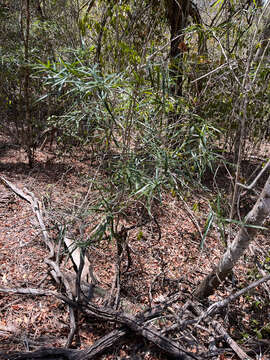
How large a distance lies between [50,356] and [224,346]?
115 cm

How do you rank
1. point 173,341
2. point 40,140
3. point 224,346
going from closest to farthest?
point 173,341 < point 224,346 < point 40,140

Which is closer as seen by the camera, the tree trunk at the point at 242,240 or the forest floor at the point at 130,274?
the tree trunk at the point at 242,240

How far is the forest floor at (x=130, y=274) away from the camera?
181 cm

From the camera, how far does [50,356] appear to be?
1.58 metres

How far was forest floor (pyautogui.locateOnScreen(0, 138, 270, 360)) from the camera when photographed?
1808mm

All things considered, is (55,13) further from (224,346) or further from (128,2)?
(224,346)

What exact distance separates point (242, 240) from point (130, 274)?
1170 mm

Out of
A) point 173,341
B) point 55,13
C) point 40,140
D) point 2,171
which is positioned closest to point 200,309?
point 173,341

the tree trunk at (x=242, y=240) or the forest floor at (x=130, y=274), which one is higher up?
the tree trunk at (x=242, y=240)

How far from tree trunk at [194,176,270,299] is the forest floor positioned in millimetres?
140

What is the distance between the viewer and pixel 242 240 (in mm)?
1646

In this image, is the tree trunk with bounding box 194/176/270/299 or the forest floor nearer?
the tree trunk with bounding box 194/176/270/299

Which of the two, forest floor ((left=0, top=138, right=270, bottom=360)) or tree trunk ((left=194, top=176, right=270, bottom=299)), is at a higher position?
tree trunk ((left=194, top=176, right=270, bottom=299))

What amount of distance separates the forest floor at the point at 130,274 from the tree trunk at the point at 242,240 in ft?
0.46
